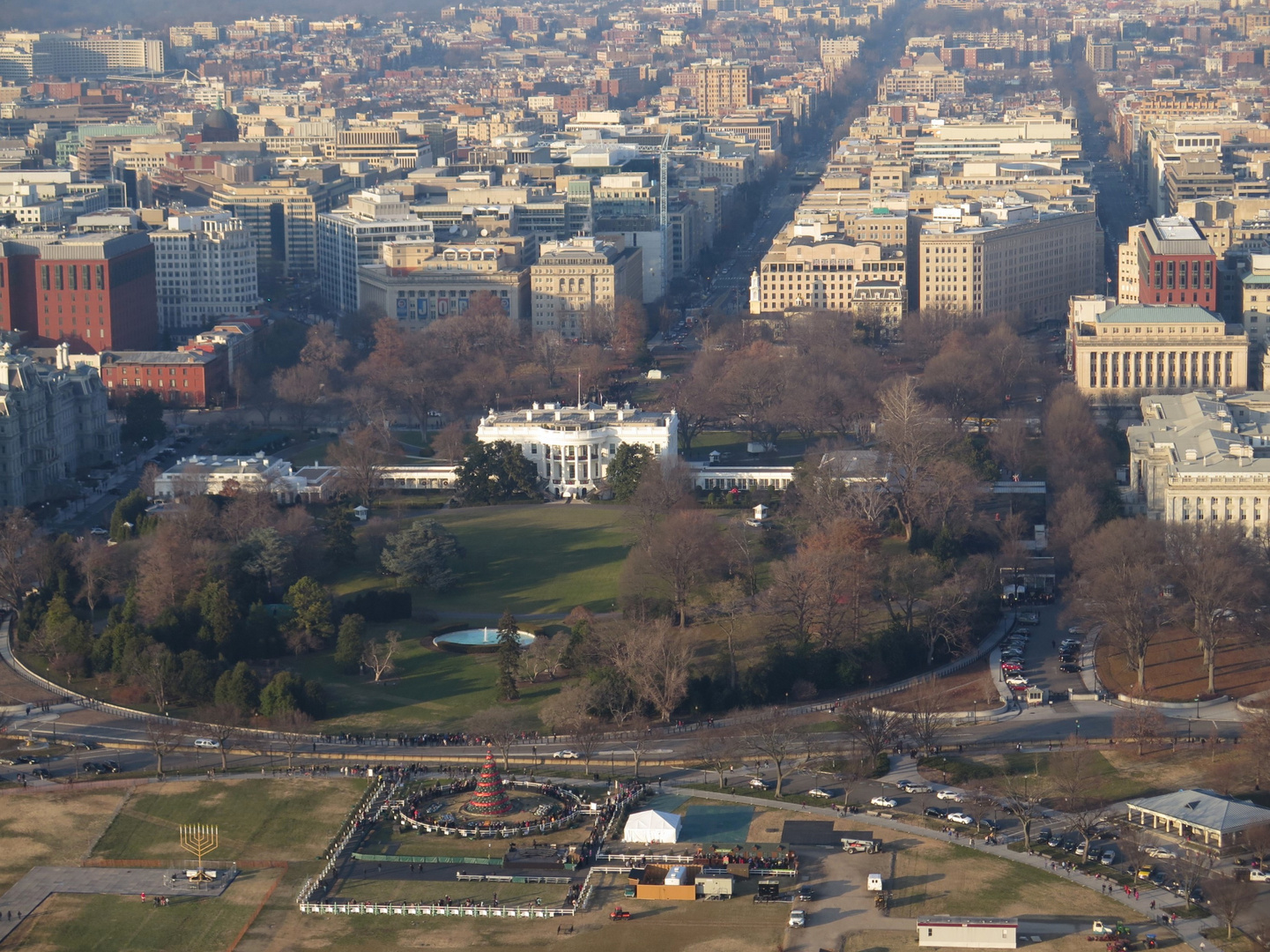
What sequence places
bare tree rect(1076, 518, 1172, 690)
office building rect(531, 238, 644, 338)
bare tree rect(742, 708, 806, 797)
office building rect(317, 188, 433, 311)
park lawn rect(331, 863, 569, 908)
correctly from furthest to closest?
1. office building rect(317, 188, 433, 311)
2. office building rect(531, 238, 644, 338)
3. bare tree rect(1076, 518, 1172, 690)
4. bare tree rect(742, 708, 806, 797)
5. park lawn rect(331, 863, 569, 908)

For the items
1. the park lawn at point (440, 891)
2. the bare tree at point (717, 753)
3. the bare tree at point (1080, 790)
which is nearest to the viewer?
the park lawn at point (440, 891)

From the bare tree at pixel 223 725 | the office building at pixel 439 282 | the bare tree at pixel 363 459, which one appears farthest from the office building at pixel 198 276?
the bare tree at pixel 223 725

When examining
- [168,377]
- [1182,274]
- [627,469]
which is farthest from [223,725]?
[1182,274]

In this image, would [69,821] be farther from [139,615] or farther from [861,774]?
[861,774]

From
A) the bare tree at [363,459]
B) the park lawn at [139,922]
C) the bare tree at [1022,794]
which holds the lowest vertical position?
the park lawn at [139,922]

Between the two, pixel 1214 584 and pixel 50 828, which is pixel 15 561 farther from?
pixel 1214 584

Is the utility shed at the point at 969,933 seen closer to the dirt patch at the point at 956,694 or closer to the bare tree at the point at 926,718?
the bare tree at the point at 926,718

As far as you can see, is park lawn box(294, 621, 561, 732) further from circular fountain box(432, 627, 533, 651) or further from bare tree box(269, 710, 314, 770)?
bare tree box(269, 710, 314, 770)


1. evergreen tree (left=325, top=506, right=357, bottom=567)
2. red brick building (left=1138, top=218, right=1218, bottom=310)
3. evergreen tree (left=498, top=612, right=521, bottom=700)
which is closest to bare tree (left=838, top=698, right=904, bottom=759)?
evergreen tree (left=498, top=612, right=521, bottom=700)
